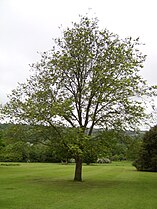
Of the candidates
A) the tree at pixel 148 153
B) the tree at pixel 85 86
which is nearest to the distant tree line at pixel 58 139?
the tree at pixel 85 86

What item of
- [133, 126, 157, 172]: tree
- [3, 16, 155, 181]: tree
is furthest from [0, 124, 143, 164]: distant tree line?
[133, 126, 157, 172]: tree

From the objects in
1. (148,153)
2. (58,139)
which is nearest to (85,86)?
(58,139)

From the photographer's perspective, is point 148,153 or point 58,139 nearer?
point 58,139

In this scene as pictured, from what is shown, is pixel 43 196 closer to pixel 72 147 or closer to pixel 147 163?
pixel 72 147

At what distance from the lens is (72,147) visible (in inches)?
1110

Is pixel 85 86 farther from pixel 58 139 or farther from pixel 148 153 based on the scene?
pixel 148 153

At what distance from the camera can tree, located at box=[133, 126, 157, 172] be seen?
61.9m

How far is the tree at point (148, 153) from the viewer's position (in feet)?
203

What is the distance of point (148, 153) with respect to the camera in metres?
65.2

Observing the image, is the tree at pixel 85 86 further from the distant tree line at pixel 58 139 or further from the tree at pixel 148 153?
the tree at pixel 148 153

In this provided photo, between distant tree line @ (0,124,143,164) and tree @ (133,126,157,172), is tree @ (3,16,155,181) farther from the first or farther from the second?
tree @ (133,126,157,172)

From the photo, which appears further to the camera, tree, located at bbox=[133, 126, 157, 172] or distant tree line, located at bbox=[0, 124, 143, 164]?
tree, located at bbox=[133, 126, 157, 172]

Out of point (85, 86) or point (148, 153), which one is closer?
point (85, 86)

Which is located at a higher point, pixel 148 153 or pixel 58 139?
pixel 148 153
